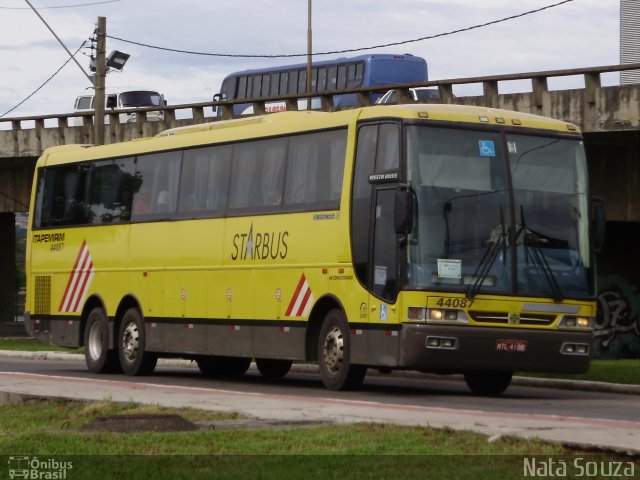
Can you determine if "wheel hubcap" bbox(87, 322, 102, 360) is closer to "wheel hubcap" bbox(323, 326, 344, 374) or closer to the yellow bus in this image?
the yellow bus

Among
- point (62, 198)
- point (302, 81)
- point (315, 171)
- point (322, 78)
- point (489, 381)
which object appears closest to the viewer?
point (315, 171)

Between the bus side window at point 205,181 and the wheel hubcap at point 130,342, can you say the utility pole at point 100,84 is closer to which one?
the wheel hubcap at point 130,342

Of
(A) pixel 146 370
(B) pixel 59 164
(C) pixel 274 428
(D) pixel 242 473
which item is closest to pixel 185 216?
(A) pixel 146 370

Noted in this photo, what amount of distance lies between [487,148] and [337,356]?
3.17 meters

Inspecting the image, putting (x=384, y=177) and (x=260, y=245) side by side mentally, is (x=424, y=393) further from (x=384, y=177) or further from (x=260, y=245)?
(x=260, y=245)

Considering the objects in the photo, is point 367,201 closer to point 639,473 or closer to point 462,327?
point 462,327

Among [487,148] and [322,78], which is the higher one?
[322,78]

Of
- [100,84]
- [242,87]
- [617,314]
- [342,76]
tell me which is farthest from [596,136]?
[242,87]

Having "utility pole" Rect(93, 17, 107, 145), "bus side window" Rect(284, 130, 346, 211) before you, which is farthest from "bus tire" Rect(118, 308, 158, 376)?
"utility pole" Rect(93, 17, 107, 145)

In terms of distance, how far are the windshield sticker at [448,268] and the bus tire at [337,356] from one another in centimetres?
157

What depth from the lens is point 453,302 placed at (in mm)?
18406

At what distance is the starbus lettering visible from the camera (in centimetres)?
2098

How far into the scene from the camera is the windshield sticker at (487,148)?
19.1 metres

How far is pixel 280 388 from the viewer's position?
21.2m
